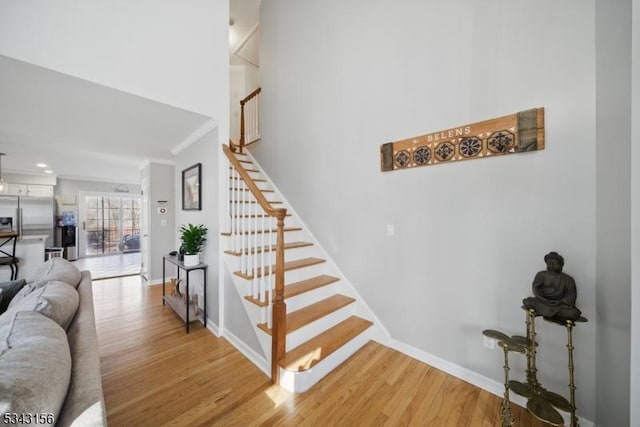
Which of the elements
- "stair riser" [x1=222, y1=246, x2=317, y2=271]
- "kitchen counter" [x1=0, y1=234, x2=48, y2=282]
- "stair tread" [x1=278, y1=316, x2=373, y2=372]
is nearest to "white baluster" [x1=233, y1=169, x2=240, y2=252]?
"stair riser" [x1=222, y1=246, x2=317, y2=271]

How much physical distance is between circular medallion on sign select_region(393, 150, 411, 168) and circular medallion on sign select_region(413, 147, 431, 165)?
0.06 metres

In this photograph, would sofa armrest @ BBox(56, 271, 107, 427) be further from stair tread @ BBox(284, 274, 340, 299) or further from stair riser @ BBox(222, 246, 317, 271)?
stair tread @ BBox(284, 274, 340, 299)

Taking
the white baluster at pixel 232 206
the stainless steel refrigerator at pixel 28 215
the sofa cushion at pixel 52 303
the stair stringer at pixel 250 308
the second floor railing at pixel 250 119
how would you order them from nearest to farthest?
the sofa cushion at pixel 52 303, the stair stringer at pixel 250 308, the white baluster at pixel 232 206, the second floor railing at pixel 250 119, the stainless steel refrigerator at pixel 28 215

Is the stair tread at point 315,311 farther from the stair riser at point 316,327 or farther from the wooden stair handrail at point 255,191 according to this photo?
the wooden stair handrail at point 255,191

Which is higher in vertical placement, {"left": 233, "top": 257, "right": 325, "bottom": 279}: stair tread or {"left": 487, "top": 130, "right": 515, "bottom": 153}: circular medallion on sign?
{"left": 487, "top": 130, "right": 515, "bottom": 153}: circular medallion on sign

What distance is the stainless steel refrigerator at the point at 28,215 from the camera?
594 cm

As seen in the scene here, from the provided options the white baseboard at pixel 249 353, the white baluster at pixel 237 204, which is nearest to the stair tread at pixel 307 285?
the white baseboard at pixel 249 353

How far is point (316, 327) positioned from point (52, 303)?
177cm

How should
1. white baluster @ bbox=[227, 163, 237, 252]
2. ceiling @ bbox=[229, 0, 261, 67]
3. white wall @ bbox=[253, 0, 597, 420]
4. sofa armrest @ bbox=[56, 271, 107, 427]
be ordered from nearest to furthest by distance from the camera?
1. sofa armrest @ bbox=[56, 271, 107, 427]
2. white wall @ bbox=[253, 0, 597, 420]
3. white baluster @ bbox=[227, 163, 237, 252]
4. ceiling @ bbox=[229, 0, 261, 67]

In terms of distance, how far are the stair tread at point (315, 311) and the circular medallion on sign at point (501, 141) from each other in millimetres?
1896

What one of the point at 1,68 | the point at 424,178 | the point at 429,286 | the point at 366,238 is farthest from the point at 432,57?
the point at 1,68

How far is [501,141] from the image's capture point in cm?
172

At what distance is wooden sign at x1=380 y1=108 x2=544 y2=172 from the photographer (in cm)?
160
